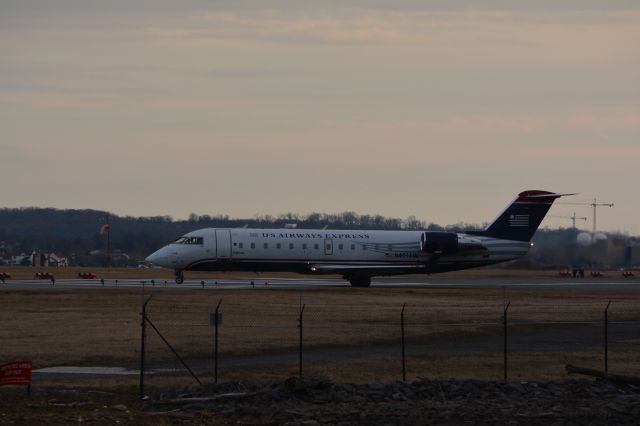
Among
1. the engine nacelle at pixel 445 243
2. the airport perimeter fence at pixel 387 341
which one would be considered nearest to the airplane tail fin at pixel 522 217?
the engine nacelle at pixel 445 243

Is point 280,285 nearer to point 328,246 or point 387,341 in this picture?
point 328,246

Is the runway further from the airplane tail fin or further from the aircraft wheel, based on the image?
the airplane tail fin

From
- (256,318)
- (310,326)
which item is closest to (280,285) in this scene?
(256,318)

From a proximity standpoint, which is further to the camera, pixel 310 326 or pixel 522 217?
pixel 522 217

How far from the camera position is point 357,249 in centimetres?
6631

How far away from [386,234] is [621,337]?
1123 inches

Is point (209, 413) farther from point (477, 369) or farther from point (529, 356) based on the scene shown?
point (529, 356)

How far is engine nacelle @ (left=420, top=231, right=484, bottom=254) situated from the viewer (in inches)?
2643

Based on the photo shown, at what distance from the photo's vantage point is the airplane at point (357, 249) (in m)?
64.2

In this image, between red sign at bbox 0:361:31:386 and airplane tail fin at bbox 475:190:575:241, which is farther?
airplane tail fin at bbox 475:190:575:241

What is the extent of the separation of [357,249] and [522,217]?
1068 centimetres

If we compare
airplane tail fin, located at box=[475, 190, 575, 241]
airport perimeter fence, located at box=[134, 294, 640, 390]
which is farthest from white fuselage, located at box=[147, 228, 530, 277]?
airport perimeter fence, located at box=[134, 294, 640, 390]

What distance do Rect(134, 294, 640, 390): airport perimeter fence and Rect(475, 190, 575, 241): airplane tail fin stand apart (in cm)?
1883

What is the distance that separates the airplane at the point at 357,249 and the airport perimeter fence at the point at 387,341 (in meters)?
13.1
